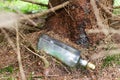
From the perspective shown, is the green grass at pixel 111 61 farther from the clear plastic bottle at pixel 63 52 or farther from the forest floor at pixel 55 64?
the clear plastic bottle at pixel 63 52

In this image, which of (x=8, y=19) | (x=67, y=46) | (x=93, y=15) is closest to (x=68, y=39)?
(x=67, y=46)

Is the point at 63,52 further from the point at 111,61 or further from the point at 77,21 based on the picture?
the point at 111,61

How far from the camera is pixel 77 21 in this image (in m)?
3.06

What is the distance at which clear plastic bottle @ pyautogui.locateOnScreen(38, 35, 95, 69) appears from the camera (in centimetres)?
301

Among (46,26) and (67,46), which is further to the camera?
(46,26)

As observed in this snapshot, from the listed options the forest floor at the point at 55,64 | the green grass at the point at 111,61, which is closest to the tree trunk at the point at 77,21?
the forest floor at the point at 55,64

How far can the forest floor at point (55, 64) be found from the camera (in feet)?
9.87

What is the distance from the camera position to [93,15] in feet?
9.93

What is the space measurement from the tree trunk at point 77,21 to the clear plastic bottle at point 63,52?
0.47 ft

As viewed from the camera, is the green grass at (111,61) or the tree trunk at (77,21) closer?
the tree trunk at (77,21)

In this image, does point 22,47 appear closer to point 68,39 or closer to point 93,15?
point 68,39

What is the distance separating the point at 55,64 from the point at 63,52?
0.13m

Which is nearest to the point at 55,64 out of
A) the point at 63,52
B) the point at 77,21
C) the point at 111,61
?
the point at 63,52

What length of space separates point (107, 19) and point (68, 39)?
0.40 meters
